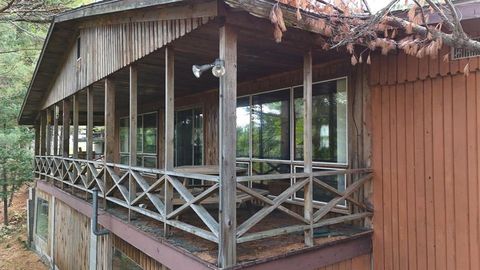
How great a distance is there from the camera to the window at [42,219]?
11.1 metres

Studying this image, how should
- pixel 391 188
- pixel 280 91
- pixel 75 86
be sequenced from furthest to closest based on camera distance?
pixel 75 86, pixel 280 91, pixel 391 188

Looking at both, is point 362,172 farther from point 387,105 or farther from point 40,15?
point 40,15

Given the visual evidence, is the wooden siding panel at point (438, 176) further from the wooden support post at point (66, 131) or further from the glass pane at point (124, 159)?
the glass pane at point (124, 159)

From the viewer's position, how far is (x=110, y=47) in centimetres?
625

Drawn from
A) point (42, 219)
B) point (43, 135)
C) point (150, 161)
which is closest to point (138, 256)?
point (150, 161)

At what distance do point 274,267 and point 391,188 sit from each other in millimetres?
1933

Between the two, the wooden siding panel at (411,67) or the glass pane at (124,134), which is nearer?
the wooden siding panel at (411,67)

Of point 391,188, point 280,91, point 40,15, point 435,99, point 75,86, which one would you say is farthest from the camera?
point 40,15

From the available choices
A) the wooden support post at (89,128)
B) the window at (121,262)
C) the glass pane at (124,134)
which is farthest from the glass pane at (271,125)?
the glass pane at (124,134)

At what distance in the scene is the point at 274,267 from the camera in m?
3.54

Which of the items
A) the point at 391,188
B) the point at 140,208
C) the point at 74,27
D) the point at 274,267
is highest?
the point at 74,27

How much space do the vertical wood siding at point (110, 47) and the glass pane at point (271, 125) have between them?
232 cm

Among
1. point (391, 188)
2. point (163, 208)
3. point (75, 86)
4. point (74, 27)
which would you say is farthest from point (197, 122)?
point (391, 188)

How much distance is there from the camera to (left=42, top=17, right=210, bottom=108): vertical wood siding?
4.09 metres
